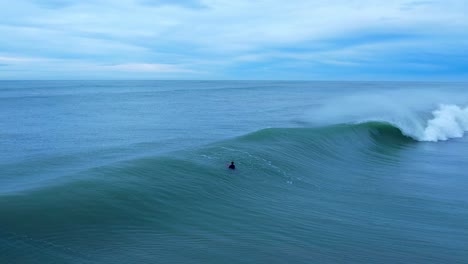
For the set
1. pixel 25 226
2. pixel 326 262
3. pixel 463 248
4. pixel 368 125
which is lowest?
pixel 25 226

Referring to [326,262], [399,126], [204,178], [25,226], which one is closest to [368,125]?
[399,126]

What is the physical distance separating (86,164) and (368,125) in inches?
704

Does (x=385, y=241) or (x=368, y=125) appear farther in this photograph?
(x=368, y=125)

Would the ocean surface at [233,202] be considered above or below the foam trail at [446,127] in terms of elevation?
below

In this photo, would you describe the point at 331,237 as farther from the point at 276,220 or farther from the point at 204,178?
the point at 204,178

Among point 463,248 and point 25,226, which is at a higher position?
point 463,248

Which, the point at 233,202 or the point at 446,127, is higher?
the point at 446,127

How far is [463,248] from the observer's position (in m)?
8.72

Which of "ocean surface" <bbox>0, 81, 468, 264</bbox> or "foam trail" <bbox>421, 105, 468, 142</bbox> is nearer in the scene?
"ocean surface" <bbox>0, 81, 468, 264</bbox>

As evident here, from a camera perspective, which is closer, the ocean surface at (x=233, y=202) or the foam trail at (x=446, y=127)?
the ocean surface at (x=233, y=202)

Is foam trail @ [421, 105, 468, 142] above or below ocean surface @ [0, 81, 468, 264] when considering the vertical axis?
above

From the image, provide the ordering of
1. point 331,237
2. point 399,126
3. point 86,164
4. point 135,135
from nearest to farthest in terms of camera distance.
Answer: point 331,237 → point 86,164 → point 135,135 → point 399,126

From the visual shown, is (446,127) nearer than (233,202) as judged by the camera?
No

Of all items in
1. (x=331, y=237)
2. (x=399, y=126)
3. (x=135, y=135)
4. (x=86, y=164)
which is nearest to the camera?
(x=331, y=237)
